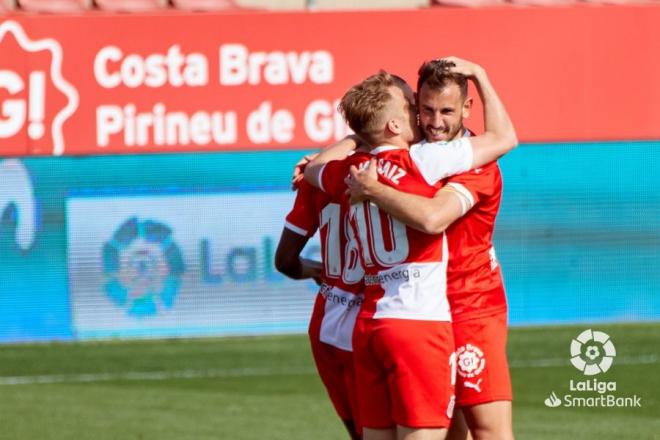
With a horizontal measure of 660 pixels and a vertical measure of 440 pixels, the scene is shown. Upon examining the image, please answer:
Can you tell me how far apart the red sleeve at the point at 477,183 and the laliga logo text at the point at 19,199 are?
945cm

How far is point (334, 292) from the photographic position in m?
5.68

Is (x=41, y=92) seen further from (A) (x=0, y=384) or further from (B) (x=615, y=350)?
(B) (x=615, y=350)

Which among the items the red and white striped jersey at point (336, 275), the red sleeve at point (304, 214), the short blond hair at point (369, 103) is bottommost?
the red and white striped jersey at point (336, 275)

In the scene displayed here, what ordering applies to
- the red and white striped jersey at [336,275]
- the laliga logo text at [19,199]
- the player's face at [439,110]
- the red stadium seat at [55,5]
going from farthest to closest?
the red stadium seat at [55,5], the laliga logo text at [19,199], the red and white striped jersey at [336,275], the player's face at [439,110]

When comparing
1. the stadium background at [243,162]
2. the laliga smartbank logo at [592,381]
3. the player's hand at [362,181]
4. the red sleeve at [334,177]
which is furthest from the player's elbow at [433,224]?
the stadium background at [243,162]

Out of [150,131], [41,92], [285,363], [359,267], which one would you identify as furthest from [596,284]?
[359,267]

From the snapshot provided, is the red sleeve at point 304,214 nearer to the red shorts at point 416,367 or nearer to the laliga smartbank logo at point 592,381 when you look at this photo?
the red shorts at point 416,367

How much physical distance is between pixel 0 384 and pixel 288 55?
4.78m

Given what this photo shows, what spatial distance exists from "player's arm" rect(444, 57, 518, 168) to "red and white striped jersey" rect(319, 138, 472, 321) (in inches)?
2.3

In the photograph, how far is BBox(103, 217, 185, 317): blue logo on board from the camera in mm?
14117

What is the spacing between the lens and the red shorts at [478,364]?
17.5ft

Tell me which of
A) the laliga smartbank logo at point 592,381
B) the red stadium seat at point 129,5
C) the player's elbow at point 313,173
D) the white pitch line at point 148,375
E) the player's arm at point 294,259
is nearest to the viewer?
the player's elbow at point 313,173

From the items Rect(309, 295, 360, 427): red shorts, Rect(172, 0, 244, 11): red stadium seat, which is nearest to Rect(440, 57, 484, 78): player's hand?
Rect(309, 295, 360, 427): red shorts

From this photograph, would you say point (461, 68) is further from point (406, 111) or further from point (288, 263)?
point (288, 263)
